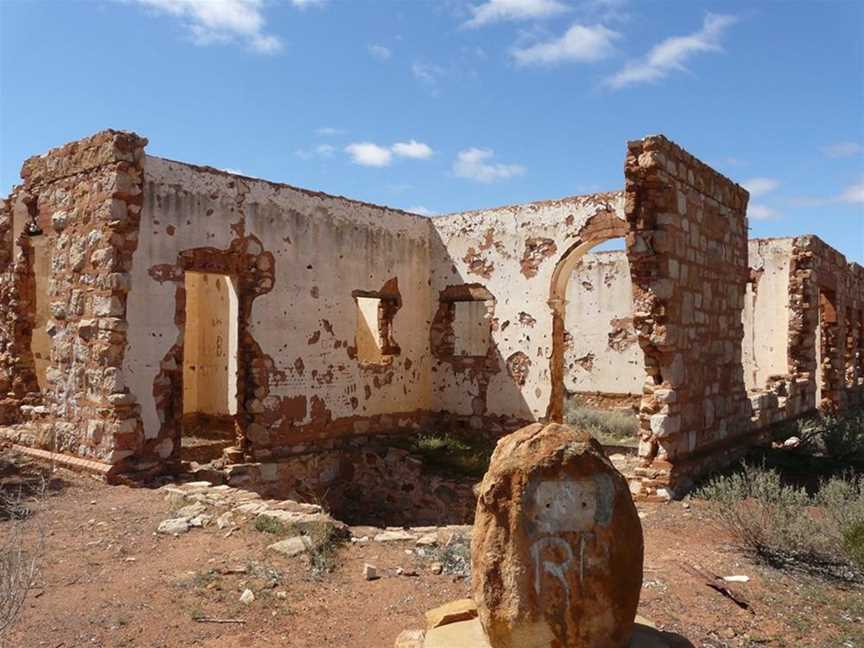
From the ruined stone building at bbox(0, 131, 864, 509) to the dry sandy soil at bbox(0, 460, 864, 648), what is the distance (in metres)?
2.25

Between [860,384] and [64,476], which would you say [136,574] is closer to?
[64,476]

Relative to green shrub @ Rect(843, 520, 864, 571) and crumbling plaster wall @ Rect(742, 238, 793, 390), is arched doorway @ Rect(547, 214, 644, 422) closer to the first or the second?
crumbling plaster wall @ Rect(742, 238, 793, 390)

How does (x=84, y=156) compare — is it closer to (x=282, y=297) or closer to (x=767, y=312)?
(x=282, y=297)

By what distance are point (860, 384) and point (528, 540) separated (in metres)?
18.5

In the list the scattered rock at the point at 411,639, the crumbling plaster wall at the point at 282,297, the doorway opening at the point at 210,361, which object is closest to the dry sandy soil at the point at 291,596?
the scattered rock at the point at 411,639

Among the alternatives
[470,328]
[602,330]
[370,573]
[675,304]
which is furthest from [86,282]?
[602,330]

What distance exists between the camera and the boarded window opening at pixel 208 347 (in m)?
13.3

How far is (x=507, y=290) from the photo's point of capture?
1209 centimetres

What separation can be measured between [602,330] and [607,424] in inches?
139

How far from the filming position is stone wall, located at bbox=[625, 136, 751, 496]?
7785 mm

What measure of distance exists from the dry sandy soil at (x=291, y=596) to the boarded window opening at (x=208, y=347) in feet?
22.2

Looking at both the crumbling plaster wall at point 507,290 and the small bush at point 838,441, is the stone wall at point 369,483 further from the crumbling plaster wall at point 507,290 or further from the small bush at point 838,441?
the small bush at point 838,441

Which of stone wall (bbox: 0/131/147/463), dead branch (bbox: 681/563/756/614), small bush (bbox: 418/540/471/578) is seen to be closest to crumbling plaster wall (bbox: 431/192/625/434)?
stone wall (bbox: 0/131/147/463)

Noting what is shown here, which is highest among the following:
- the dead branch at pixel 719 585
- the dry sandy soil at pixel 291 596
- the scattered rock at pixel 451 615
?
the scattered rock at pixel 451 615
